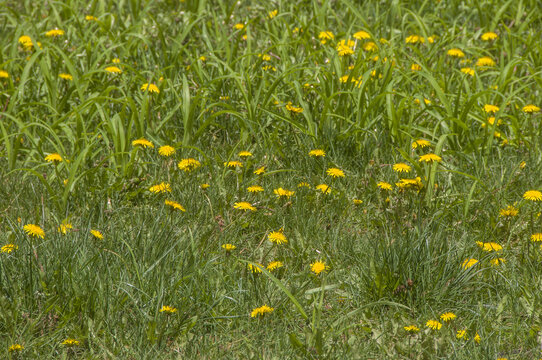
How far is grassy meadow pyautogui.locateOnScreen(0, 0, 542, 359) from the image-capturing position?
2562mm

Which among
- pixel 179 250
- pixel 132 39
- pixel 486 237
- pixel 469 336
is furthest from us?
pixel 132 39

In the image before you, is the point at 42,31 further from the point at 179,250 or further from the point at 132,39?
the point at 179,250

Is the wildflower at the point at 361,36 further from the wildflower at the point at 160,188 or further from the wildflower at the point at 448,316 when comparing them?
the wildflower at the point at 448,316

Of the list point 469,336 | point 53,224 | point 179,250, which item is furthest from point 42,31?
point 469,336

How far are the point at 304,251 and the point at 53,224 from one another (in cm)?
103

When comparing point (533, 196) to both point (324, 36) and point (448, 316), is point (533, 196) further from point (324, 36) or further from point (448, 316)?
point (324, 36)

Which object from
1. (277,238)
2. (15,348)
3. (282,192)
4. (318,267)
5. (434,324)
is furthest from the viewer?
(282,192)

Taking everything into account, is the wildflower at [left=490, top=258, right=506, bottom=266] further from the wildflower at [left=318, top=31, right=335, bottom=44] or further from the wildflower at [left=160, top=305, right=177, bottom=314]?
the wildflower at [left=318, top=31, right=335, bottom=44]

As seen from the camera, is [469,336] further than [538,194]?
No

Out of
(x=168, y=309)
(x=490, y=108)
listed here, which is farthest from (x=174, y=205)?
(x=490, y=108)

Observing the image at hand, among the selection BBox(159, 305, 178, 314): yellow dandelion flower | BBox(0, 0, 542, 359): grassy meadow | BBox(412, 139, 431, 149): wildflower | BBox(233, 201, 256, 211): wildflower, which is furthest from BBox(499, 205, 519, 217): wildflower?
BBox(159, 305, 178, 314): yellow dandelion flower

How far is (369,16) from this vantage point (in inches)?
217

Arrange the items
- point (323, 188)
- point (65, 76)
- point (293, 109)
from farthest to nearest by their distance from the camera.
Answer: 1. point (65, 76)
2. point (293, 109)
3. point (323, 188)

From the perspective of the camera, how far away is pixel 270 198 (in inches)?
135
